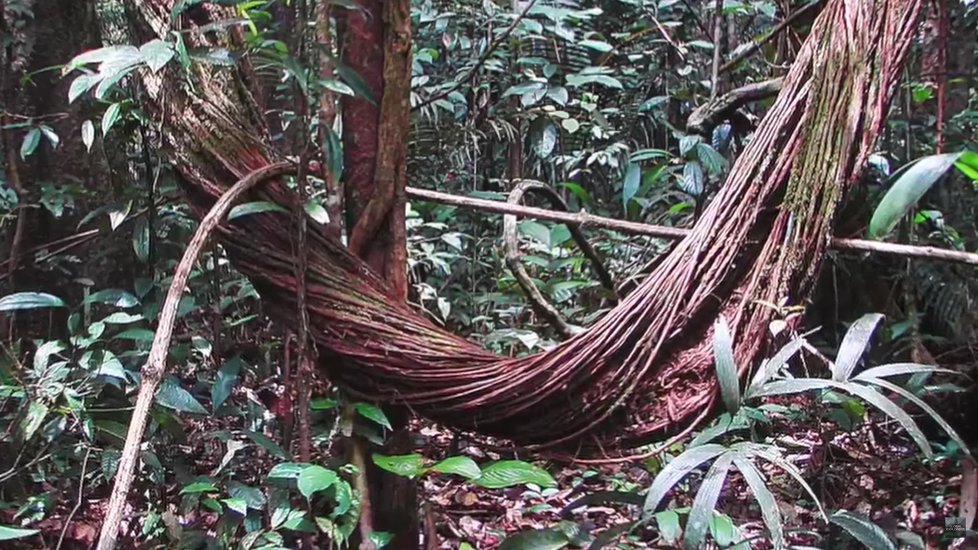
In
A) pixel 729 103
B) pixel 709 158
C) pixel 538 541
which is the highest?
pixel 729 103

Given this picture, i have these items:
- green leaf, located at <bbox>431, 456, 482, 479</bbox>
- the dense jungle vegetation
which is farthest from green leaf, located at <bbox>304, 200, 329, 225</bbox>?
green leaf, located at <bbox>431, 456, 482, 479</bbox>

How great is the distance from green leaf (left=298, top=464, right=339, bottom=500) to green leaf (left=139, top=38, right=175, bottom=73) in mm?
569

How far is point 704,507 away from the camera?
97 centimetres

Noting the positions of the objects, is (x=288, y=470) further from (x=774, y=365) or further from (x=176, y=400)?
(x=774, y=365)

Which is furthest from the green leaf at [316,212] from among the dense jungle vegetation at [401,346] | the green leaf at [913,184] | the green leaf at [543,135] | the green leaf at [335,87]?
the green leaf at [543,135]

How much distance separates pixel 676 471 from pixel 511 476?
26cm

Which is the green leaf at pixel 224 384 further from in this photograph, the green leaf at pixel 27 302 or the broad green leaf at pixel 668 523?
the broad green leaf at pixel 668 523

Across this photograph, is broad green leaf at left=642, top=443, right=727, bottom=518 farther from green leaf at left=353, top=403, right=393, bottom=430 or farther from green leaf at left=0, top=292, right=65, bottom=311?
green leaf at left=0, top=292, right=65, bottom=311

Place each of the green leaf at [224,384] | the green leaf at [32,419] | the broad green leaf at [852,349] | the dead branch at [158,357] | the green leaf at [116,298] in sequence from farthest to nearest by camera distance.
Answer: the green leaf at [116,298]
the green leaf at [224,384]
the green leaf at [32,419]
the broad green leaf at [852,349]
the dead branch at [158,357]

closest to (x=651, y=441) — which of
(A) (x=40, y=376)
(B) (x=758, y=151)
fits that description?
(B) (x=758, y=151)

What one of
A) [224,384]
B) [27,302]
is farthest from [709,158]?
[27,302]

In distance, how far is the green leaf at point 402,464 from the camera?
116 centimetres

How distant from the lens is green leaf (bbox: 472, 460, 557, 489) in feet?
3.77

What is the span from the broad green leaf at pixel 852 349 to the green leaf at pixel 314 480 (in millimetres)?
719
